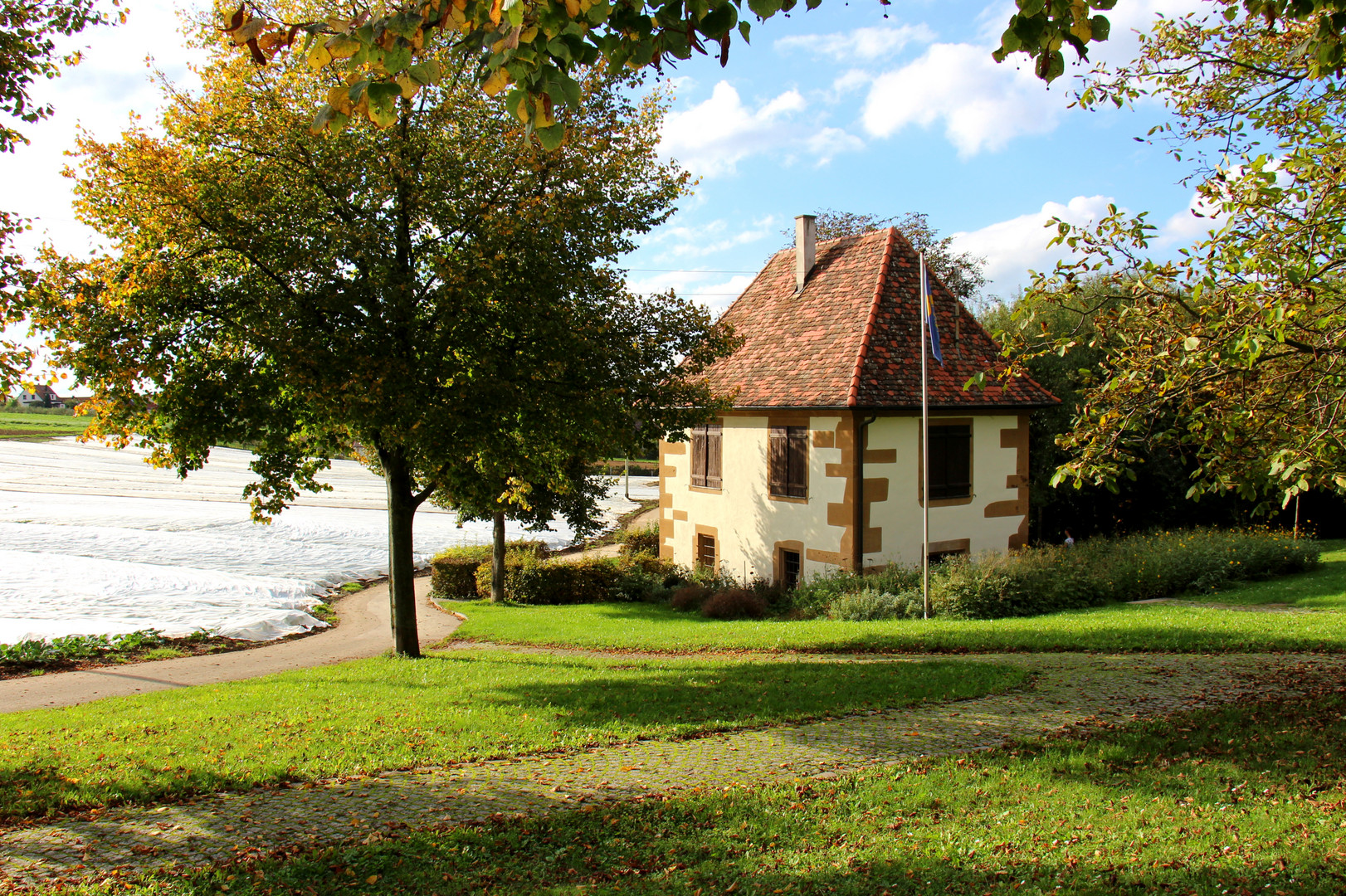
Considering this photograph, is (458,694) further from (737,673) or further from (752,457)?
(752,457)

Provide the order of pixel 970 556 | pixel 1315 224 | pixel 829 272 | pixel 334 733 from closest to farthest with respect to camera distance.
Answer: pixel 1315 224, pixel 334 733, pixel 970 556, pixel 829 272

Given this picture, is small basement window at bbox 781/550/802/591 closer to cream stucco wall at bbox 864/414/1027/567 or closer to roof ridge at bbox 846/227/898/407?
cream stucco wall at bbox 864/414/1027/567

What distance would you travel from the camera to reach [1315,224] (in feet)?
24.8

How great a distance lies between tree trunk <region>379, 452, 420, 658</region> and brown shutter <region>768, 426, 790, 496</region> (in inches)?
378

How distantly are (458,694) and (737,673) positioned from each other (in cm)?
374

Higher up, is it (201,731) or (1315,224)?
(1315,224)

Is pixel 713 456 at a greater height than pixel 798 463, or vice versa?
pixel 713 456

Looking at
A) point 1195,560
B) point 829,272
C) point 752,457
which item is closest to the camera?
point 1195,560

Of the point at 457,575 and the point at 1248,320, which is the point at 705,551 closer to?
the point at 457,575

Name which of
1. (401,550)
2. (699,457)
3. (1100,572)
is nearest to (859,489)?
(1100,572)

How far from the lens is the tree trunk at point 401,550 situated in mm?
14281

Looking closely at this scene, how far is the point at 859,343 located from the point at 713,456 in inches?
214

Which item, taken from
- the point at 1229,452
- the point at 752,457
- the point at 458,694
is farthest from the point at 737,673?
the point at 752,457

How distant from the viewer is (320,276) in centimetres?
1198
